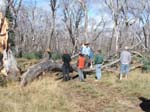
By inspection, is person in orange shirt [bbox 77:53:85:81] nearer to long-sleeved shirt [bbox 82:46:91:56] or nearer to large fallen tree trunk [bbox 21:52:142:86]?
long-sleeved shirt [bbox 82:46:91:56]

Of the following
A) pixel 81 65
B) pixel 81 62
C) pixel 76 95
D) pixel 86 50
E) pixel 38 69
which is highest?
pixel 86 50

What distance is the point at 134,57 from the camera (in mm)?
30953

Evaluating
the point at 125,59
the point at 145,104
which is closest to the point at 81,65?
the point at 125,59

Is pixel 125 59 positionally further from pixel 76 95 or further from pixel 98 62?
pixel 76 95

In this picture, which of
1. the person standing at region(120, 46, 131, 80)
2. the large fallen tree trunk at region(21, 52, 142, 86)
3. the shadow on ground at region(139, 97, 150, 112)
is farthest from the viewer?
the person standing at region(120, 46, 131, 80)

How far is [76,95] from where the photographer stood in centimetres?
1950

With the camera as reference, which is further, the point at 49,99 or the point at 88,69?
the point at 88,69

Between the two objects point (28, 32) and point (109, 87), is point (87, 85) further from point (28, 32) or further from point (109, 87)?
point (28, 32)

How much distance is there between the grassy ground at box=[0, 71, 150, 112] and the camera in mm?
16516

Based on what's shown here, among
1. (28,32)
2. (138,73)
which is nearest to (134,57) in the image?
(138,73)

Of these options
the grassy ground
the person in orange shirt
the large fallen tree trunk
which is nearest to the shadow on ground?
the grassy ground

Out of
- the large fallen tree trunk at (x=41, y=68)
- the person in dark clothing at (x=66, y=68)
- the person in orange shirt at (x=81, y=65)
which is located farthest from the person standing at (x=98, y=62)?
the person in dark clothing at (x=66, y=68)

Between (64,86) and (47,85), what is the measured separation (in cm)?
110

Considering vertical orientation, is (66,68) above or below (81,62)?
below
